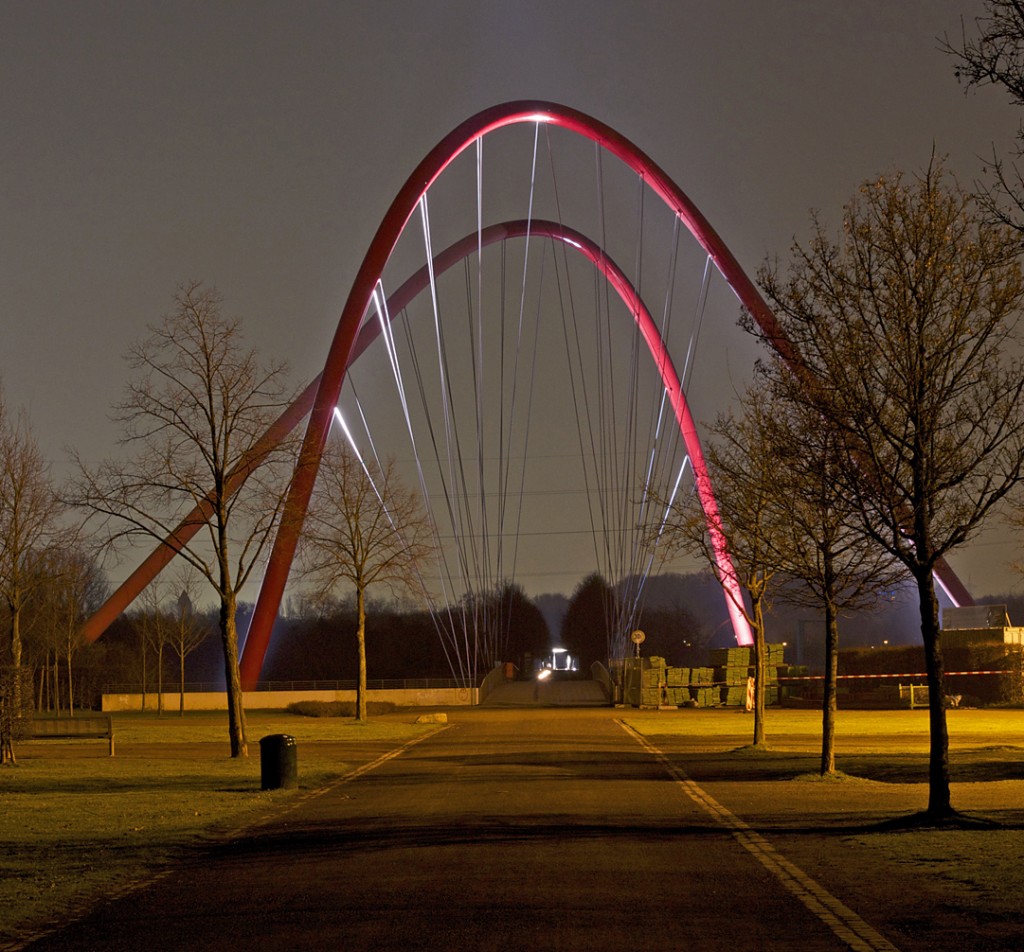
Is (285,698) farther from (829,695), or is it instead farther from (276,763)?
(829,695)

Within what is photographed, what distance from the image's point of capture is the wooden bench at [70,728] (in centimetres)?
2789

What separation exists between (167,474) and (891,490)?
1531cm

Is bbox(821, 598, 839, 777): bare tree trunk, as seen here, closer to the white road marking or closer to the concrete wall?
the white road marking

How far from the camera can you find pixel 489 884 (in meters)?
9.80

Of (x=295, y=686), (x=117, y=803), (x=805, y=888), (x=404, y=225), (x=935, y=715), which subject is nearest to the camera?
(x=805, y=888)

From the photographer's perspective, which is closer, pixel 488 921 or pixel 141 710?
pixel 488 921

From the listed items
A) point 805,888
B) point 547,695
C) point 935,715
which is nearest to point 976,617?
point 547,695

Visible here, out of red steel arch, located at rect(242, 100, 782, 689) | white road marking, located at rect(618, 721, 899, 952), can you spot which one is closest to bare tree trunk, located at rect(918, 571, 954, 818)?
white road marking, located at rect(618, 721, 899, 952)

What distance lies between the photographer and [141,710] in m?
58.9

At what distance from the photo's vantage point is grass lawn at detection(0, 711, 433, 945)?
1043 centimetres

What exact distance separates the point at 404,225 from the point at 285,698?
22270 mm

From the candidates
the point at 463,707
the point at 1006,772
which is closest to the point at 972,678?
the point at 463,707

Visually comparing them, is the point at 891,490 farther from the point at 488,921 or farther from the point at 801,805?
the point at 488,921

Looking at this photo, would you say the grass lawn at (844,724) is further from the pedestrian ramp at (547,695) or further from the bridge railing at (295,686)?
the bridge railing at (295,686)
